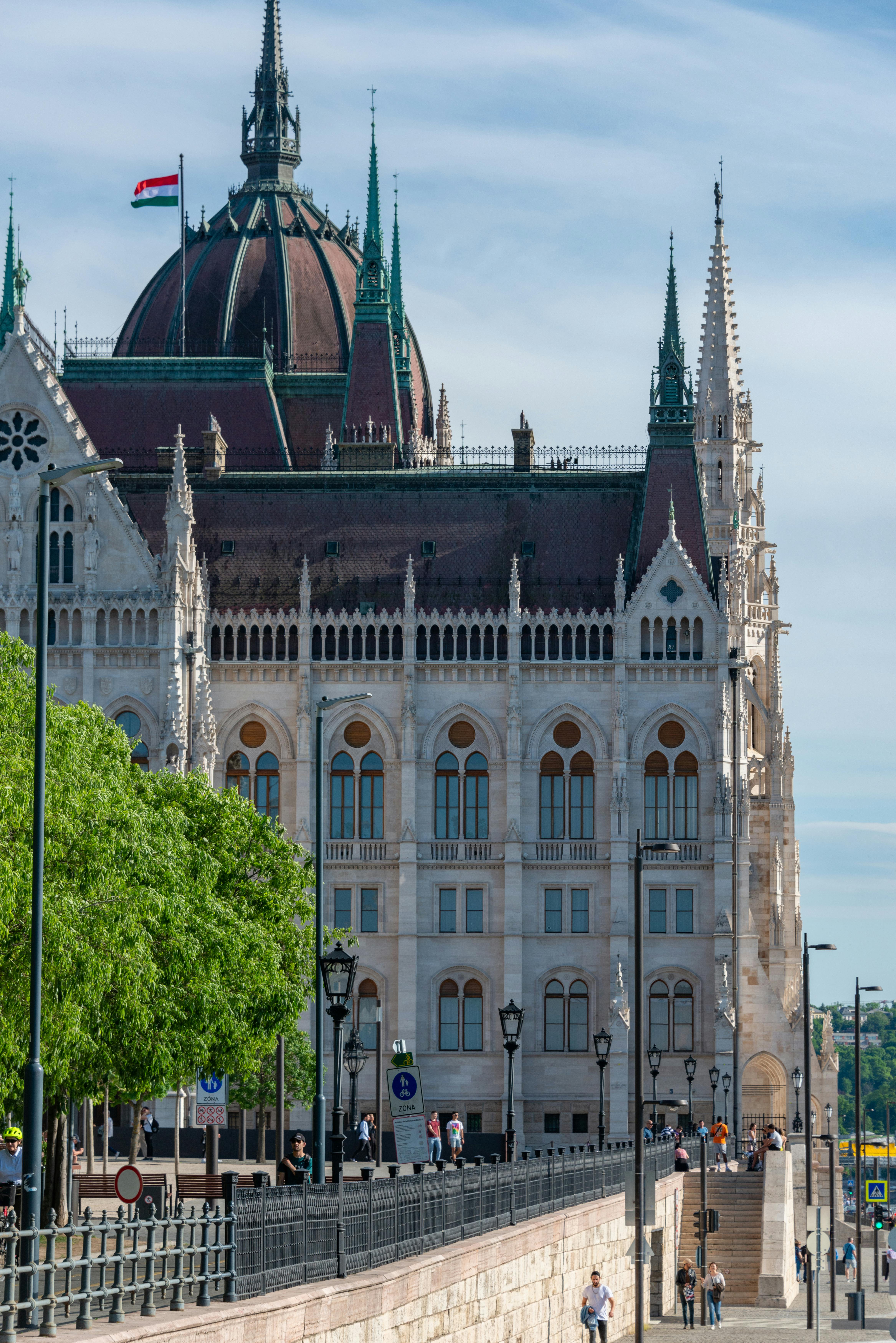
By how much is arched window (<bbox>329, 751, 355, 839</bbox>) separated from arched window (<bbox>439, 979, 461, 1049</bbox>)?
21.0ft

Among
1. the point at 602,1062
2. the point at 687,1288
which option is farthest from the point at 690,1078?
the point at 687,1288

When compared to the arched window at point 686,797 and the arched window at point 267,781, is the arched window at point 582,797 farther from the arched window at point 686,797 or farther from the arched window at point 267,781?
the arched window at point 267,781

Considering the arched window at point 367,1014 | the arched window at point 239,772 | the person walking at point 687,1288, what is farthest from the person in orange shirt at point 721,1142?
the arched window at point 239,772

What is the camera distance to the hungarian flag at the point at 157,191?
307 feet

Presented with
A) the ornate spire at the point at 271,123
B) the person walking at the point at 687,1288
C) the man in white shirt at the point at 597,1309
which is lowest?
the person walking at the point at 687,1288

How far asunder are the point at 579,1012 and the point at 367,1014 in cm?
757

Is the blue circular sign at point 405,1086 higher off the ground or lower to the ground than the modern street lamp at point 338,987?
lower

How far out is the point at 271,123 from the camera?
360 feet

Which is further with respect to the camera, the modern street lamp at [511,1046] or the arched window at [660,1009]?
the arched window at [660,1009]

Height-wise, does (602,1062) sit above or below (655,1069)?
above

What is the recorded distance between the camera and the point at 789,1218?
227ft

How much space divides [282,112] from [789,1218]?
61164 millimetres

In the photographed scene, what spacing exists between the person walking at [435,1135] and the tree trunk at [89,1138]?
28.1 ft

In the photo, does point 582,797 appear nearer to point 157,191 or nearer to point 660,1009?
point 660,1009
